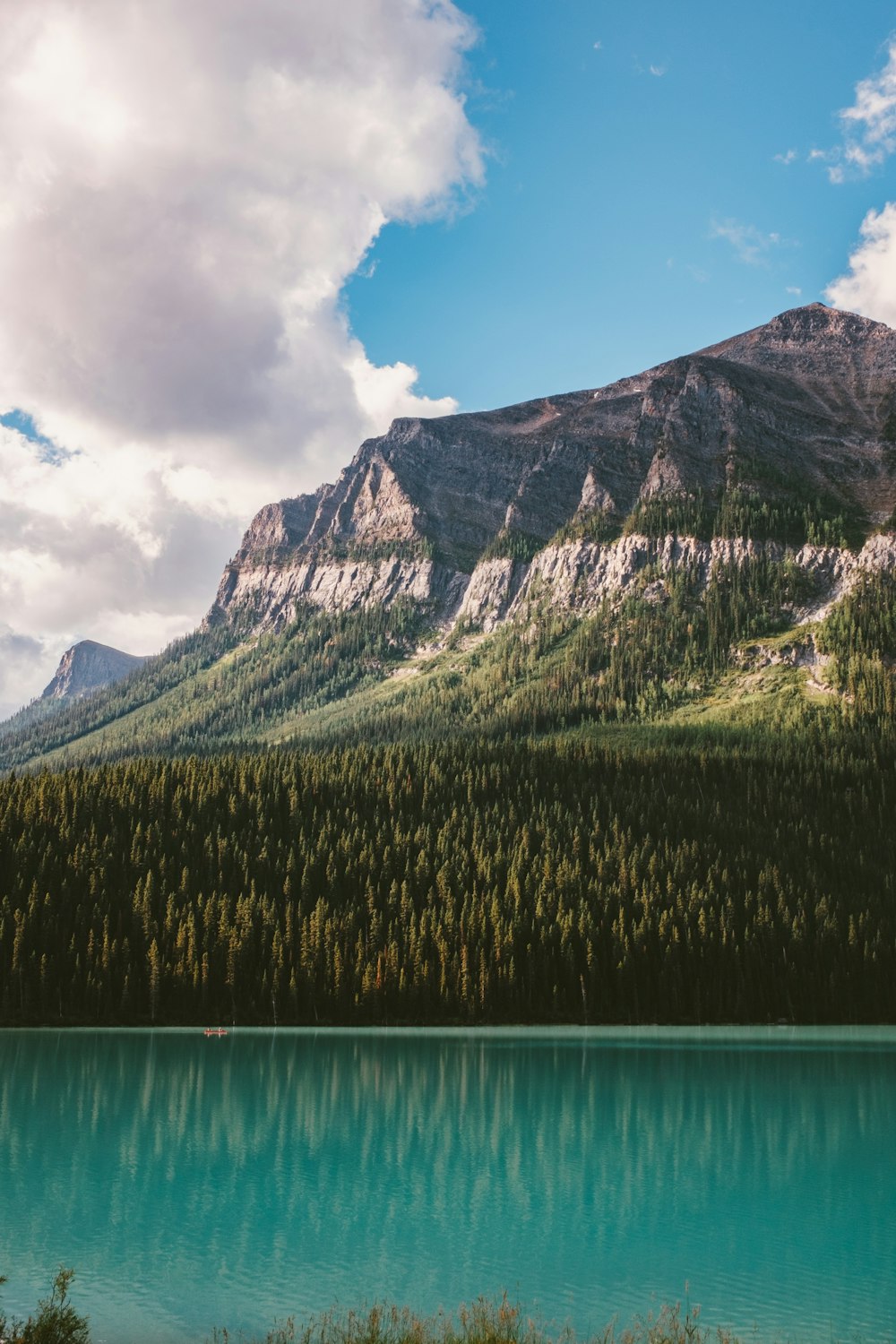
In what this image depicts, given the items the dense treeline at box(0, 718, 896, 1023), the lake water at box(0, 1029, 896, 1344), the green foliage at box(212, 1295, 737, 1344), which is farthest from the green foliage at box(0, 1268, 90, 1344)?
the dense treeline at box(0, 718, 896, 1023)

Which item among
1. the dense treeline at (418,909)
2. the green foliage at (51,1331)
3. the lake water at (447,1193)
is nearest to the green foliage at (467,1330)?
the lake water at (447,1193)

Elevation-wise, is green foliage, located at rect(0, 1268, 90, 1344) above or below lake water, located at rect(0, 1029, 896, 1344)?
above

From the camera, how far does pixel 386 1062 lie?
300 feet

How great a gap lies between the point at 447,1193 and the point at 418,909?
104701 millimetres

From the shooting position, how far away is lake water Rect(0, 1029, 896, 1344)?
31.7 meters

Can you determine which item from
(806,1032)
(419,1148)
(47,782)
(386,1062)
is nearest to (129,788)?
(47,782)

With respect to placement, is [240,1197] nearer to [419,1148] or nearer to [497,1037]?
[419,1148]

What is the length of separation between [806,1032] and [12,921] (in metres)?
103

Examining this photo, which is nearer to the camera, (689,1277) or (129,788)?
(689,1277)

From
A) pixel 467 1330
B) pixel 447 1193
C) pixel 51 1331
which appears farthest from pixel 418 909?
pixel 51 1331

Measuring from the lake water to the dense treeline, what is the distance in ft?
155

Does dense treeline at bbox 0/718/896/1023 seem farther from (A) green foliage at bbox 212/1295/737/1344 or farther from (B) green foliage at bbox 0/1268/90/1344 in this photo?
(B) green foliage at bbox 0/1268/90/1344

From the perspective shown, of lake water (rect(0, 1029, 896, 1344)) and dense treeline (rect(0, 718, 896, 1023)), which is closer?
lake water (rect(0, 1029, 896, 1344))

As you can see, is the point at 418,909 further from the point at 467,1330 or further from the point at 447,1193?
the point at 467,1330
